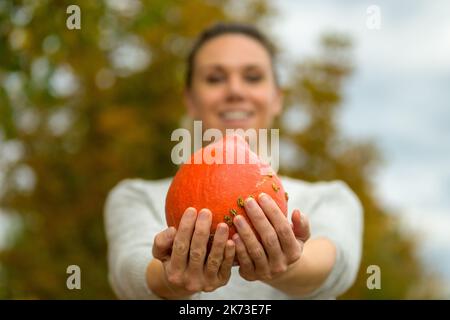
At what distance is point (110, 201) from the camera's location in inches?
138

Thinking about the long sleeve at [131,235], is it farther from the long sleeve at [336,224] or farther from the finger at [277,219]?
the finger at [277,219]

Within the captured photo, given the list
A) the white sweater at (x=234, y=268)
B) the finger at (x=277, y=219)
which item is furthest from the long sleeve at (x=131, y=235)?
the finger at (x=277, y=219)

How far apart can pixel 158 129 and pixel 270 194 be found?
310 inches

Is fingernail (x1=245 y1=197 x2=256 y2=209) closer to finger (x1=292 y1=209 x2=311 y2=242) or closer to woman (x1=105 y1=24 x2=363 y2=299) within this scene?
woman (x1=105 y1=24 x2=363 y2=299)

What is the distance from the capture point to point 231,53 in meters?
3.57

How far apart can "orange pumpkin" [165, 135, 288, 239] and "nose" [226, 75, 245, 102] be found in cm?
129

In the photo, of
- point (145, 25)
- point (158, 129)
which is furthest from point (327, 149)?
point (145, 25)

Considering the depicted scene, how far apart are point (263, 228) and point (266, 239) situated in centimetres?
5

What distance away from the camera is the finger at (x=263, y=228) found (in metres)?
2.01

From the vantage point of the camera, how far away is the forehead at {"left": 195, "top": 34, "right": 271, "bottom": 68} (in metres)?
3.55

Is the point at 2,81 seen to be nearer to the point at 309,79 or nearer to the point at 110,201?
the point at 110,201

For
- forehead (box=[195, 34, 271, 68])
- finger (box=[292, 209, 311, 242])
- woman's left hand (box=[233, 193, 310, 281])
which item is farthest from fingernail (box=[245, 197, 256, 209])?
forehead (box=[195, 34, 271, 68])

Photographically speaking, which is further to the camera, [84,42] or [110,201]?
[84,42]
